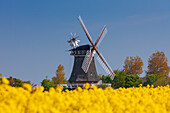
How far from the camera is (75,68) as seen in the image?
3641 centimetres

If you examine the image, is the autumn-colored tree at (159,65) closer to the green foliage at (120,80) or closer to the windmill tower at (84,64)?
the green foliage at (120,80)

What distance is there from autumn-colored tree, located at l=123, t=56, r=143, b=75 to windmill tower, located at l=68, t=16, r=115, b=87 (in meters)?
19.6

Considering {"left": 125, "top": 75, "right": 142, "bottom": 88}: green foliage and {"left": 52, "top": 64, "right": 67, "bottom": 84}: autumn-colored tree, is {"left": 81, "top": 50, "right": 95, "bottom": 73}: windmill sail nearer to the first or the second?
{"left": 125, "top": 75, "right": 142, "bottom": 88}: green foliage

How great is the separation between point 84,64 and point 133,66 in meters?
22.4

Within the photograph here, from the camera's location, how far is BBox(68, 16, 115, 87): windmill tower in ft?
114

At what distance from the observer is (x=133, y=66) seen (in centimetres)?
5491

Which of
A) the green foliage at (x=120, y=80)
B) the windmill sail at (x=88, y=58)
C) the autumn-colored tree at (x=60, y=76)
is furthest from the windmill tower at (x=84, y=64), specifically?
the autumn-colored tree at (x=60, y=76)

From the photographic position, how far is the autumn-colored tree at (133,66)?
5475 centimetres

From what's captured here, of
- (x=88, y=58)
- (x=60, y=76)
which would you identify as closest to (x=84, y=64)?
(x=88, y=58)

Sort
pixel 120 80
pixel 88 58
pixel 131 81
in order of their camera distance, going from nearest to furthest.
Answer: pixel 88 58, pixel 120 80, pixel 131 81

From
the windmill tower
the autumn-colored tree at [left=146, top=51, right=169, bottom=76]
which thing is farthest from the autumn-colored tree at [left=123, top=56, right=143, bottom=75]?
the windmill tower

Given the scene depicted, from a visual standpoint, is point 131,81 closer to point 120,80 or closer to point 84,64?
point 120,80

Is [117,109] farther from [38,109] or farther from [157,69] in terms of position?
[157,69]

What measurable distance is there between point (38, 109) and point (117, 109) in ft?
5.85
